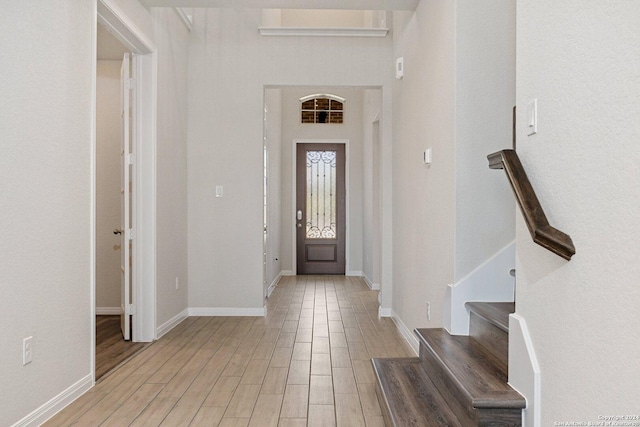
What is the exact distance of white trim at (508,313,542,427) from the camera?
1.70 meters

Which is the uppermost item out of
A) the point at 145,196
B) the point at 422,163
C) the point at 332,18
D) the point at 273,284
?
the point at 332,18

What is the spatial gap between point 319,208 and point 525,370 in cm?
677

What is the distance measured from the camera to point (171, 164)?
14.7 ft

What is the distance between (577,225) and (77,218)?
2.48 m

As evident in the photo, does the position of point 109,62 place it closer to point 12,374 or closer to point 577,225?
point 12,374

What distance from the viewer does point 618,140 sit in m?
1.25

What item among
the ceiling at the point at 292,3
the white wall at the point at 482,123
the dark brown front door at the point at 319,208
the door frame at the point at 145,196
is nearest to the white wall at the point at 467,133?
the white wall at the point at 482,123

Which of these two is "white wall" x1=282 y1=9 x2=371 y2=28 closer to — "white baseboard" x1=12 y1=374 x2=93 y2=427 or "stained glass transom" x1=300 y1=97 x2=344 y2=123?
"stained glass transom" x1=300 y1=97 x2=344 y2=123

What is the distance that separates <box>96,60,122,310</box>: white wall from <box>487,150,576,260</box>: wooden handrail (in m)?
4.31

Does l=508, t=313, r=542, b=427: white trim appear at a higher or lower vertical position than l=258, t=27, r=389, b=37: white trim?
lower

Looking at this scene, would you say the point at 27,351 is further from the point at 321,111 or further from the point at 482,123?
the point at 321,111

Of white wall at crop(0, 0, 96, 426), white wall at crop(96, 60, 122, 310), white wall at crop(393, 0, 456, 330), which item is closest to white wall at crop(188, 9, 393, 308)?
white wall at crop(393, 0, 456, 330)

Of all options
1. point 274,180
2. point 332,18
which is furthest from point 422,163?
point 332,18

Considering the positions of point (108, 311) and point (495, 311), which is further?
point (108, 311)
